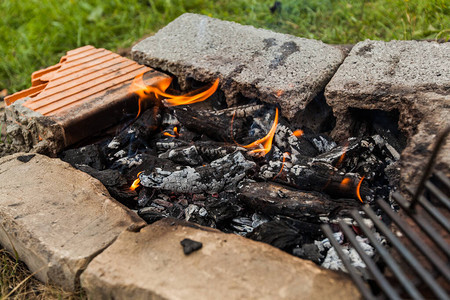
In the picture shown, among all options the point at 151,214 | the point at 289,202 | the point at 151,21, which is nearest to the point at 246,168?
the point at 289,202

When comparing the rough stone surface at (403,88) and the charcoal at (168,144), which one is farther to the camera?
the charcoal at (168,144)

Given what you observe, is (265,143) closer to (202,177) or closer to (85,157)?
(202,177)

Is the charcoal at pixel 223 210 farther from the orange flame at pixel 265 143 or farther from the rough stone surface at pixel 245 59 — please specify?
the rough stone surface at pixel 245 59

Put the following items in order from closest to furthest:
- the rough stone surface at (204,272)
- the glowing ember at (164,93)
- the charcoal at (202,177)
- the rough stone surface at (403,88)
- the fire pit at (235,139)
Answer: the rough stone surface at (204,272) < the rough stone surface at (403,88) < the fire pit at (235,139) < the charcoal at (202,177) < the glowing ember at (164,93)

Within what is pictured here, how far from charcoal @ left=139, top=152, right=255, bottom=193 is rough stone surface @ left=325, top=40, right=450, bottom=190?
0.73 metres

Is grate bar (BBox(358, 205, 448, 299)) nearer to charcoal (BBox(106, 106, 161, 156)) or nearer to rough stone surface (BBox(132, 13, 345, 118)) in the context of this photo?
rough stone surface (BBox(132, 13, 345, 118))

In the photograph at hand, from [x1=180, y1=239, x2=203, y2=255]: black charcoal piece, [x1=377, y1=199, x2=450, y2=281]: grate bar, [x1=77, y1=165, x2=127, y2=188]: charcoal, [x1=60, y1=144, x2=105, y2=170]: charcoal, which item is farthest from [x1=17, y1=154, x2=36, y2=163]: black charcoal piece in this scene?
[x1=377, y1=199, x2=450, y2=281]: grate bar

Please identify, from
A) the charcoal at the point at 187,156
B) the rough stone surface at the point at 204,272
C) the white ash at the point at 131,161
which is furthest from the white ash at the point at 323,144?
the white ash at the point at 131,161

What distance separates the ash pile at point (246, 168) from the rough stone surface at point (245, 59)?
0.14m

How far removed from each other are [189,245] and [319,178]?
94 centimetres

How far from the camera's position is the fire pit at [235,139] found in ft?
7.86

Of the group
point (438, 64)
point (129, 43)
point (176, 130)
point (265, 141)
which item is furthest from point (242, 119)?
point (129, 43)

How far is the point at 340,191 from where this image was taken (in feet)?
8.04

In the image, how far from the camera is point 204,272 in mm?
1821
